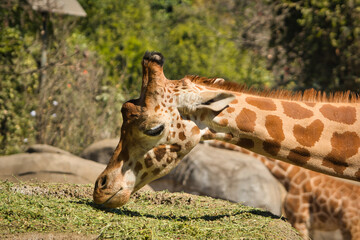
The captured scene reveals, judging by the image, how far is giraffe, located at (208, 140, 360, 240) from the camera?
5637mm

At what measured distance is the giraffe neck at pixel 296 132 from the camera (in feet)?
12.5

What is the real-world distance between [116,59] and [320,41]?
5.59 metres

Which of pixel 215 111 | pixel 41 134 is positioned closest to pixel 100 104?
pixel 41 134

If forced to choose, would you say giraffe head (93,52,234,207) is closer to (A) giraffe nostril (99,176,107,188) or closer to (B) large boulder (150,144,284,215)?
(A) giraffe nostril (99,176,107,188)

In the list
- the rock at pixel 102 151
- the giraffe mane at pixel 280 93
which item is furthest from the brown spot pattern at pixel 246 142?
the rock at pixel 102 151

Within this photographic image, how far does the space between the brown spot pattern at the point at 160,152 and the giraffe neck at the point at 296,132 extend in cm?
35

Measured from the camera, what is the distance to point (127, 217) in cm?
374

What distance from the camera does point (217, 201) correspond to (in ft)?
15.3

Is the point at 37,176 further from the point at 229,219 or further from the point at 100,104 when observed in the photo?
the point at 100,104

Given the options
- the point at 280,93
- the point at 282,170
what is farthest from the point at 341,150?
the point at 282,170

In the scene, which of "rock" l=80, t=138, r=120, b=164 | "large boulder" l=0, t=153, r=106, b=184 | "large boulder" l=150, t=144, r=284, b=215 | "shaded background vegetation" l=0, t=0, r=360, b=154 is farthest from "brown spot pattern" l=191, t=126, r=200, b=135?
"shaded background vegetation" l=0, t=0, r=360, b=154

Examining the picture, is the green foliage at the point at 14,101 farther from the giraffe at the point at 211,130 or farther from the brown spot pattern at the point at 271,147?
the brown spot pattern at the point at 271,147

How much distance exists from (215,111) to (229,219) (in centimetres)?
86

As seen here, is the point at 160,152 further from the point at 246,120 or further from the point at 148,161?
the point at 246,120
